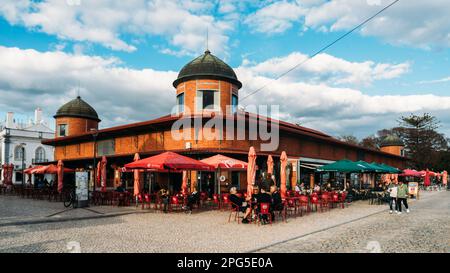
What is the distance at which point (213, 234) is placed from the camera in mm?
9938

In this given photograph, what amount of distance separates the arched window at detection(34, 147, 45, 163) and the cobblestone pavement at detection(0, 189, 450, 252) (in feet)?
181

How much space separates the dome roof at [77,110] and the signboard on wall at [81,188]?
2602cm

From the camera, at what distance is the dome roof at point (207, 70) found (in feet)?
84.1

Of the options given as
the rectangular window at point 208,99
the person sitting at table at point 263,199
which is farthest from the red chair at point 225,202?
the rectangular window at point 208,99

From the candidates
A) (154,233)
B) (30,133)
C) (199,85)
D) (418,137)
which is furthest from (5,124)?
(418,137)


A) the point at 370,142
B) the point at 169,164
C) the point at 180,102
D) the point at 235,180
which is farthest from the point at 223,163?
the point at 370,142

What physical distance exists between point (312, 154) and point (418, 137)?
56.7m

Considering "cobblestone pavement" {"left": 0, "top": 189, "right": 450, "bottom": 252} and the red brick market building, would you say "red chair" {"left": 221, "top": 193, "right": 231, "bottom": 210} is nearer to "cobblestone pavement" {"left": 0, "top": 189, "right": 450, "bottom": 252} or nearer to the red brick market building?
"cobblestone pavement" {"left": 0, "top": 189, "right": 450, "bottom": 252}

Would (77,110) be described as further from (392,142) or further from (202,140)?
(392,142)

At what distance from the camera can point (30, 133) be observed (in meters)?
61.2

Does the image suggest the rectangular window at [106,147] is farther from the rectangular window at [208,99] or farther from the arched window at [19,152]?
the arched window at [19,152]

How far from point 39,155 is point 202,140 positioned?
5141 centimetres

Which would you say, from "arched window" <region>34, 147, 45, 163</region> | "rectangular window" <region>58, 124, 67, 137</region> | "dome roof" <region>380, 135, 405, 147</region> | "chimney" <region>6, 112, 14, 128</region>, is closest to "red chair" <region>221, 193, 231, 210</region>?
"rectangular window" <region>58, 124, 67, 137</region>

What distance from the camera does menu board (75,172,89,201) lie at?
16.5 m
